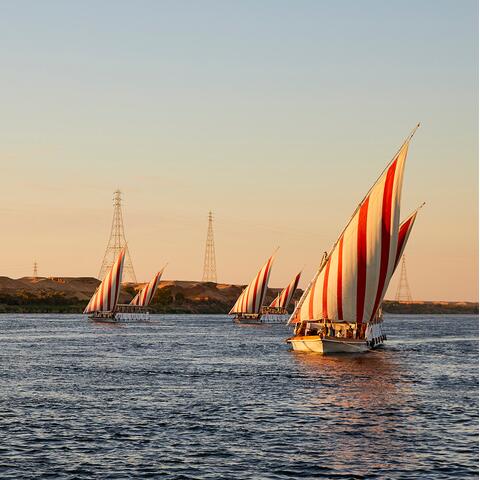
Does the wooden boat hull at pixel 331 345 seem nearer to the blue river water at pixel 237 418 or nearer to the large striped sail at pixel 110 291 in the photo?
the blue river water at pixel 237 418

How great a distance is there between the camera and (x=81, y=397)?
50188mm

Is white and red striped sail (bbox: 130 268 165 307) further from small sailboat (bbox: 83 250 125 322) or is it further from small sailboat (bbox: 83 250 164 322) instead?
small sailboat (bbox: 83 250 125 322)

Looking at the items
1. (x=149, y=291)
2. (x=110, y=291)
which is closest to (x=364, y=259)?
(x=110, y=291)

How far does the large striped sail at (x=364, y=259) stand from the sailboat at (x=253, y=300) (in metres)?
95.4

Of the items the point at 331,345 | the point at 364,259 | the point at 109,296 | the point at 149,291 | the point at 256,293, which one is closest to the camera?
the point at 364,259

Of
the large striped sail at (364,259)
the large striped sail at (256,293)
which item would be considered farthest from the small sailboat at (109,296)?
the large striped sail at (364,259)

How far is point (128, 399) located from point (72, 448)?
14238mm

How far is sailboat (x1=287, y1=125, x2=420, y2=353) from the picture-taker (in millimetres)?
71500

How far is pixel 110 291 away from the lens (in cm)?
16875

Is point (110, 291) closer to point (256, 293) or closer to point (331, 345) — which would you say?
point (256, 293)

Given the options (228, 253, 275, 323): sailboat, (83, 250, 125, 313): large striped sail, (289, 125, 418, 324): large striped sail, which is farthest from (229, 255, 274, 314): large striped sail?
(289, 125, 418, 324): large striped sail

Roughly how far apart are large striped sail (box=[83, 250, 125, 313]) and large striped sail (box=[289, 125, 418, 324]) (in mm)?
88488

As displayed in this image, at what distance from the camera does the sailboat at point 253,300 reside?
177m

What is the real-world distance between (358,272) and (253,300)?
10983 centimetres
